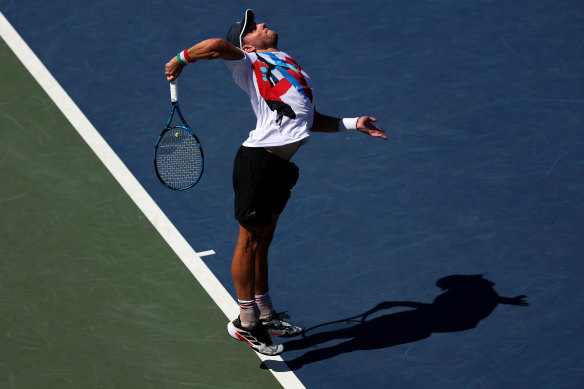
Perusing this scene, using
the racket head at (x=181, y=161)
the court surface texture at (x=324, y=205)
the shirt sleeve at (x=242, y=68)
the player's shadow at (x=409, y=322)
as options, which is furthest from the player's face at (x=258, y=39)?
the player's shadow at (x=409, y=322)

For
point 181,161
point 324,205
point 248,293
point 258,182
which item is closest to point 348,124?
point 258,182

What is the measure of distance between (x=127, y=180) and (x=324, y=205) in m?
2.10

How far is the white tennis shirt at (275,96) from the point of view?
23.1 feet

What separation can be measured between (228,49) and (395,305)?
9.17 ft

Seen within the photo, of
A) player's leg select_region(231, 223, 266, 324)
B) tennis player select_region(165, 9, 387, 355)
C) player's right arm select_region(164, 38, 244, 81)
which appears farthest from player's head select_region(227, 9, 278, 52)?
player's leg select_region(231, 223, 266, 324)

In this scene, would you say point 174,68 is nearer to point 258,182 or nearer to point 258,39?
point 258,39

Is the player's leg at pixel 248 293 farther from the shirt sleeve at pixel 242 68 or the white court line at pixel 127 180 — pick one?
the shirt sleeve at pixel 242 68

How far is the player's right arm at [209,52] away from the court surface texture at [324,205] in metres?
2.25

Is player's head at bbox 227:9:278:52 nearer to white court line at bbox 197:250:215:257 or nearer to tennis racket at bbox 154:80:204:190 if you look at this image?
tennis racket at bbox 154:80:204:190

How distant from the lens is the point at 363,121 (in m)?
7.23

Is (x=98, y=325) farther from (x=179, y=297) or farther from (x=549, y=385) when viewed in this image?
(x=549, y=385)

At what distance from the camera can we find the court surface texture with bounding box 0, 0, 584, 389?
743cm

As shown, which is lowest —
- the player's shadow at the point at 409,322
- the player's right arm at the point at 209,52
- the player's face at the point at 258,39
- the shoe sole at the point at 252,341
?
the player's shadow at the point at 409,322

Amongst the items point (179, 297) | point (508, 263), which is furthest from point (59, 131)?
point (508, 263)
